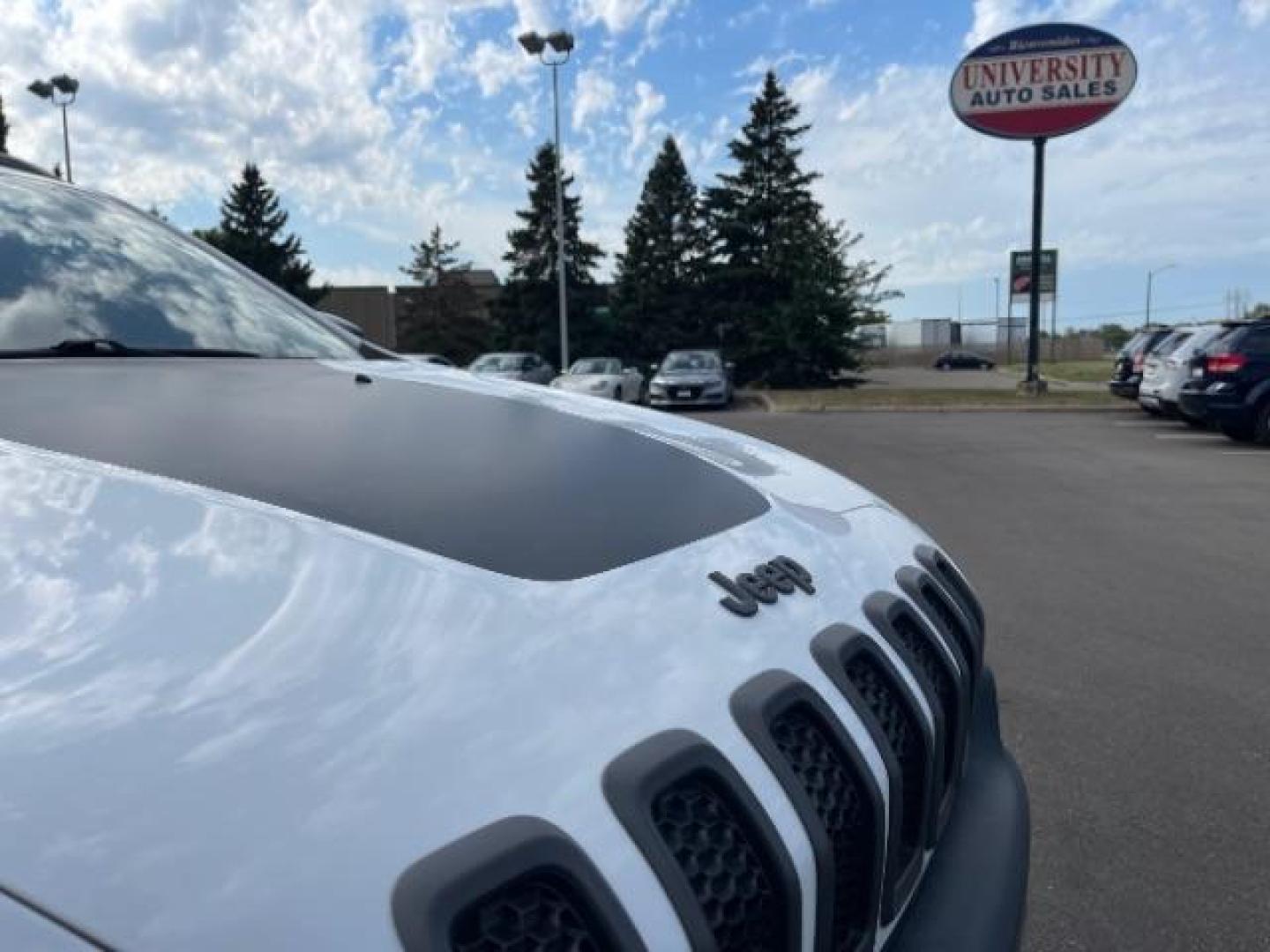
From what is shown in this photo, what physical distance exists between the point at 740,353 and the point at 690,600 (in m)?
35.1

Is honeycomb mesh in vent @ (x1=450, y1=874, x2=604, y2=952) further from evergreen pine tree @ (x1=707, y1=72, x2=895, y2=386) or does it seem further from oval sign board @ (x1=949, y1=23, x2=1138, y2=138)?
evergreen pine tree @ (x1=707, y1=72, x2=895, y2=386)

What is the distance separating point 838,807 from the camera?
116cm

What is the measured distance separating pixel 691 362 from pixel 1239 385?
13.0 m

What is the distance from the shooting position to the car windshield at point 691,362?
2411cm

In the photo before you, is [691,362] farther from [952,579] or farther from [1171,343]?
[952,579]

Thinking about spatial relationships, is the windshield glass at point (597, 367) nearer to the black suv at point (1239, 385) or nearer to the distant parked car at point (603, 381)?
the distant parked car at point (603, 381)

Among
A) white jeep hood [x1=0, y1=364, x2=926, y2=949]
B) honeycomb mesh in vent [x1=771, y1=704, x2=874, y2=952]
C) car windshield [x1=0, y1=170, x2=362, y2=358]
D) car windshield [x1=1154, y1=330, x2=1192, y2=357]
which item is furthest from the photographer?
car windshield [x1=1154, y1=330, x2=1192, y2=357]

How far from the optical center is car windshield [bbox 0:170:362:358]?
85.1 inches

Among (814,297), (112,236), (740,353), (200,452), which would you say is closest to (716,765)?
(200,452)

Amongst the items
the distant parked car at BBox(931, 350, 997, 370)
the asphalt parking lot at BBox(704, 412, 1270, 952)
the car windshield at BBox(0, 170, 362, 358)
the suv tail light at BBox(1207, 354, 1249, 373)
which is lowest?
the asphalt parking lot at BBox(704, 412, 1270, 952)

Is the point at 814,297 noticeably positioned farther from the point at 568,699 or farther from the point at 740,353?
the point at 568,699

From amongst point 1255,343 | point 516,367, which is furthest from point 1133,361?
A: point 516,367

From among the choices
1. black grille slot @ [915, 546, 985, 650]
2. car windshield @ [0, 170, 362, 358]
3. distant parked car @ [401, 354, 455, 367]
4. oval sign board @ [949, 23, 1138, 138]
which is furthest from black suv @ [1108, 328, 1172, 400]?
car windshield @ [0, 170, 362, 358]

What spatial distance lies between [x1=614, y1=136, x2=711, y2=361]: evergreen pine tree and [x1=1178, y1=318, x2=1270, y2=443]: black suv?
28.6m
